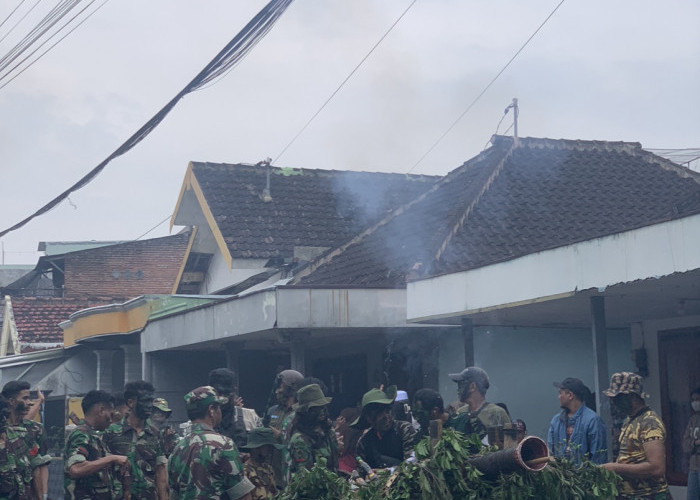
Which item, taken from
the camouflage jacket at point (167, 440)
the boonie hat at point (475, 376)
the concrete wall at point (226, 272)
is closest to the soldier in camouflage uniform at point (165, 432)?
the camouflage jacket at point (167, 440)

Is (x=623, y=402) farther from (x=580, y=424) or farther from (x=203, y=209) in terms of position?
(x=203, y=209)

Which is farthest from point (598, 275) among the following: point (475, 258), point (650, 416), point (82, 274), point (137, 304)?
point (82, 274)

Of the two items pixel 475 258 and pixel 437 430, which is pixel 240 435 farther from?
pixel 475 258

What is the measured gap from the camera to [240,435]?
8.12 metres

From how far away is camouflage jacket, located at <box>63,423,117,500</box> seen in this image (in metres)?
7.34

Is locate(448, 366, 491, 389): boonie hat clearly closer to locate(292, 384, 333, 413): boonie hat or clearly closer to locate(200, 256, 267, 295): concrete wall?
locate(292, 384, 333, 413): boonie hat

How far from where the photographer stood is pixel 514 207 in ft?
47.8

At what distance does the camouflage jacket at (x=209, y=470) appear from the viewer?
5684mm

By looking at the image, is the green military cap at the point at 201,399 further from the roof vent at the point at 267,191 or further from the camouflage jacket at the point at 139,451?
the roof vent at the point at 267,191

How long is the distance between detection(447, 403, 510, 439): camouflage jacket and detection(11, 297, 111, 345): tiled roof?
923 inches

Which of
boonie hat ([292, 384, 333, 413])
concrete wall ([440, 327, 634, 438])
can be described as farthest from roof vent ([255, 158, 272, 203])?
boonie hat ([292, 384, 333, 413])

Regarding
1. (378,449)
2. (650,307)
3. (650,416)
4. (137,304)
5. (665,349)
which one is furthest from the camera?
(137,304)

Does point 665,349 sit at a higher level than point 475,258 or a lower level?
lower

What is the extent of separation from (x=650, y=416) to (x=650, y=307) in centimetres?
411
